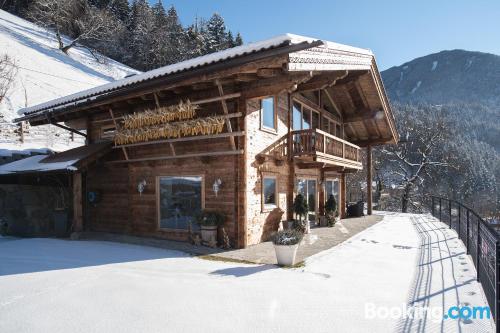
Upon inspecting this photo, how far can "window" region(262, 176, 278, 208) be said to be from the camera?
1002 cm

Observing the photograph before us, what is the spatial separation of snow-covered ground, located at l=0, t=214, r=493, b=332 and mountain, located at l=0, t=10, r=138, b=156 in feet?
36.8

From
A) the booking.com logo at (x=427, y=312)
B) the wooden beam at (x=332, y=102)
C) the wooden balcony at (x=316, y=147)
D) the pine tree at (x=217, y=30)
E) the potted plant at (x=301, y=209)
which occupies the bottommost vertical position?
the booking.com logo at (x=427, y=312)

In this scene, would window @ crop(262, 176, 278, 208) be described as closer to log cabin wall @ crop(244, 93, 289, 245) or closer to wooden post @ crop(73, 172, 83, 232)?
log cabin wall @ crop(244, 93, 289, 245)

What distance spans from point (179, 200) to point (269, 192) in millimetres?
2871

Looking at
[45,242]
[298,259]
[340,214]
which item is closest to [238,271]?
[298,259]

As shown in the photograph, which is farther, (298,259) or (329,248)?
(329,248)

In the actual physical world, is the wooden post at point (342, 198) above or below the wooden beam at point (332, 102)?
below

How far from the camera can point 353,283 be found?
5.65 meters

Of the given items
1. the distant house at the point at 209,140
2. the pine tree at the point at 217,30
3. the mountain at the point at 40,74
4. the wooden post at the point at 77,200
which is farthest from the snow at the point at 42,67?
the pine tree at the point at 217,30

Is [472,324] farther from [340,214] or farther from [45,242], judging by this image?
[340,214]

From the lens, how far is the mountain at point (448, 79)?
98.9 metres

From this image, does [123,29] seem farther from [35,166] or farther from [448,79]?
[448,79]

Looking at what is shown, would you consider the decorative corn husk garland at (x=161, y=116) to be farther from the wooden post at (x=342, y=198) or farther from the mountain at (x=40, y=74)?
the wooden post at (x=342, y=198)

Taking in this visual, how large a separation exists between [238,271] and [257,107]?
17.0 feet
